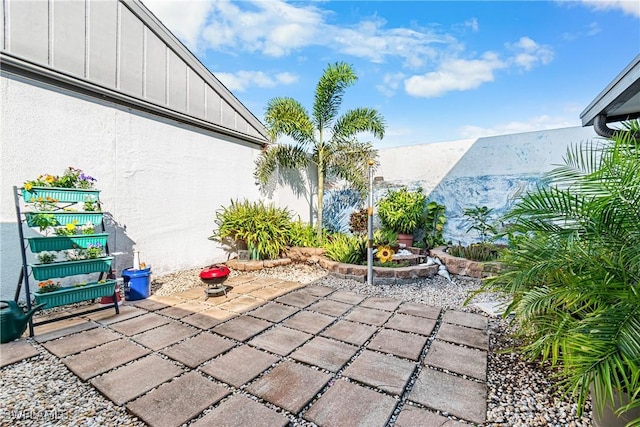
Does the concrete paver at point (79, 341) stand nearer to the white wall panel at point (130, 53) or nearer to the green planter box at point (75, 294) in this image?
the green planter box at point (75, 294)

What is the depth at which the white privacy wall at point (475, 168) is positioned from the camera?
17.9ft

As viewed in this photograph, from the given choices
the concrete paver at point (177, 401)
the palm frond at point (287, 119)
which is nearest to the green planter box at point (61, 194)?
the concrete paver at point (177, 401)

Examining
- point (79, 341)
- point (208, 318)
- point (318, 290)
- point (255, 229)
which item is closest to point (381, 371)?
point (208, 318)

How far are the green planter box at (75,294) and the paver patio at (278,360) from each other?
0.25m

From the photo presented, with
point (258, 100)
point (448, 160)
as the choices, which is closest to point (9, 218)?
point (258, 100)

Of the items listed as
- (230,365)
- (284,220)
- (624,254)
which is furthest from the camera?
(284,220)

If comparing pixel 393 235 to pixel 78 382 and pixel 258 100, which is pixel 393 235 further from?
pixel 78 382

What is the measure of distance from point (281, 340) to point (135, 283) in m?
2.39

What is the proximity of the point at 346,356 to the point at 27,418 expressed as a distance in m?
2.06

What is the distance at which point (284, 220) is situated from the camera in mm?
6273

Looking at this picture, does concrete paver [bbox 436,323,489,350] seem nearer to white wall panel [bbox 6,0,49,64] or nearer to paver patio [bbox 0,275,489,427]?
paver patio [bbox 0,275,489,427]

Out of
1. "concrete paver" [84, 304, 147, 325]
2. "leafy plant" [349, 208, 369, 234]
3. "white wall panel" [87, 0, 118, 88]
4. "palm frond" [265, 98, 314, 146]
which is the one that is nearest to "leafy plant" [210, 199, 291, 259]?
"palm frond" [265, 98, 314, 146]

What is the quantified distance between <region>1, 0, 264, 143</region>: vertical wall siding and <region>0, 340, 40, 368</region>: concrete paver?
3.14 meters

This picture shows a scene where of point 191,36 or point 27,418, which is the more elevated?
point 191,36
